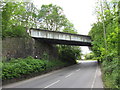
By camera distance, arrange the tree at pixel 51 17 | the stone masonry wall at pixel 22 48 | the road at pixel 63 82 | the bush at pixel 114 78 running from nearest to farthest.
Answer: the bush at pixel 114 78 < the road at pixel 63 82 < the stone masonry wall at pixel 22 48 < the tree at pixel 51 17

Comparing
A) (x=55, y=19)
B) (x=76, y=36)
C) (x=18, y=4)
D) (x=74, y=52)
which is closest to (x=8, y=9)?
(x=18, y=4)

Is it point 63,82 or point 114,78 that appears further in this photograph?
point 63,82

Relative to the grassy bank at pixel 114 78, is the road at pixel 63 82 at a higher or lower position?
lower

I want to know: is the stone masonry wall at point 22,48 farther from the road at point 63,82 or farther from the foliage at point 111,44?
the foliage at point 111,44

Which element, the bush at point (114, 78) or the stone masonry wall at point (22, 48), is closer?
the bush at point (114, 78)

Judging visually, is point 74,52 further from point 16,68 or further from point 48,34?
point 16,68

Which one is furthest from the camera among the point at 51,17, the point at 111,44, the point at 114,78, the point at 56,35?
the point at 51,17

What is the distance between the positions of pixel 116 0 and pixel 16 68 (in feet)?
44.4

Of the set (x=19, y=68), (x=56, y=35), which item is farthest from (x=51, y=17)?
(x=19, y=68)

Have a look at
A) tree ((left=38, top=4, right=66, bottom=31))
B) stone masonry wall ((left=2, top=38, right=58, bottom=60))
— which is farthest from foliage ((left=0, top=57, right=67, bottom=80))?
tree ((left=38, top=4, right=66, bottom=31))

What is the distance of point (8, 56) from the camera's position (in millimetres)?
20016

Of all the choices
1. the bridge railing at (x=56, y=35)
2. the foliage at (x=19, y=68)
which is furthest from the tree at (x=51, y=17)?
the foliage at (x=19, y=68)

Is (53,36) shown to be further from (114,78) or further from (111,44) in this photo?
(111,44)

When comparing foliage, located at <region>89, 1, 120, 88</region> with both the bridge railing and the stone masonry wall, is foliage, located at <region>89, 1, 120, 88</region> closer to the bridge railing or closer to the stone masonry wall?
the stone masonry wall
